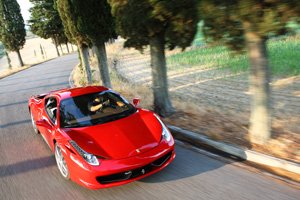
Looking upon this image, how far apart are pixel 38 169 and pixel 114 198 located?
2092 millimetres

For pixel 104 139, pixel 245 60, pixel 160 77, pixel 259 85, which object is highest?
pixel 259 85

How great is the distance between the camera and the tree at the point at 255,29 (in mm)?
4754

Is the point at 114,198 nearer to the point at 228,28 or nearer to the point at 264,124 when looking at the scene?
the point at 264,124

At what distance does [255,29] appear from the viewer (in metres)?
5.11

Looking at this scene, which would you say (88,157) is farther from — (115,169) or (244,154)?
(244,154)

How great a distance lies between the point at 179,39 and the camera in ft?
24.2

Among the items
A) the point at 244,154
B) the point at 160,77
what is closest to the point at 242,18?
the point at 244,154

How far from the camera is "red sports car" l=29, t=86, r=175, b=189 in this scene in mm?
4895

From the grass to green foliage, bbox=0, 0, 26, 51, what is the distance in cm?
1999

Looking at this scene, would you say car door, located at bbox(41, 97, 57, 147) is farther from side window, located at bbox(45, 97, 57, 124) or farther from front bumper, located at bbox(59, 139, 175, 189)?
front bumper, located at bbox(59, 139, 175, 189)

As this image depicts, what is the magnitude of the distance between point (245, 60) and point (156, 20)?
40.0 feet

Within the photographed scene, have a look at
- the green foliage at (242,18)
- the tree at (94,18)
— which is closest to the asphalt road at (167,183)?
the green foliage at (242,18)

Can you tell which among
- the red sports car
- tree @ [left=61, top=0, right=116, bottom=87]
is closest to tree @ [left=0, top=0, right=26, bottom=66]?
tree @ [left=61, top=0, right=116, bottom=87]

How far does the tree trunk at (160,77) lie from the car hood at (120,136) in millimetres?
2526
